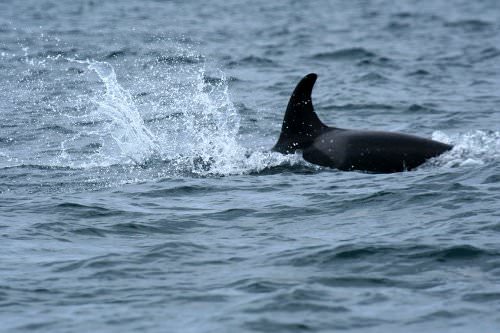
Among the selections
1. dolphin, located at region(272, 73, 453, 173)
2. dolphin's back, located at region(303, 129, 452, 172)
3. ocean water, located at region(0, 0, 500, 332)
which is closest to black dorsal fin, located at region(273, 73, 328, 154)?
dolphin, located at region(272, 73, 453, 173)

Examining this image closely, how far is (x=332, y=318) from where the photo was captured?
26.2 feet

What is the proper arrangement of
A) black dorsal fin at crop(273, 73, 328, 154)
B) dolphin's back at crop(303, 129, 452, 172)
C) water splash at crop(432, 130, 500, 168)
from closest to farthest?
1. dolphin's back at crop(303, 129, 452, 172)
2. water splash at crop(432, 130, 500, 168)
3. black dorsal fin at crop(273, 73, 328, 154)

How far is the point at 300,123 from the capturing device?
13805mm

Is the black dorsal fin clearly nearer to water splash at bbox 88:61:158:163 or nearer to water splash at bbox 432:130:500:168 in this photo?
water splash at bbox 432:130:500:168

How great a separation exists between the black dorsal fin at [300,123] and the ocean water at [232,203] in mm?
320

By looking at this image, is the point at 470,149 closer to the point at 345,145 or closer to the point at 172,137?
the point at 345,145

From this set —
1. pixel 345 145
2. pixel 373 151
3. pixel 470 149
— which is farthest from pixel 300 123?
pixel 470 149

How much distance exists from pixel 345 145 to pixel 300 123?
0.73m

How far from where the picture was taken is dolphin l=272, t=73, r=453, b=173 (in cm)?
1319

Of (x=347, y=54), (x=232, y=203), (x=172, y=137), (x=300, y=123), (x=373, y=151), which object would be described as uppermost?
(x=300, y=123)

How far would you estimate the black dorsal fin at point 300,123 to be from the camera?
1364 cm

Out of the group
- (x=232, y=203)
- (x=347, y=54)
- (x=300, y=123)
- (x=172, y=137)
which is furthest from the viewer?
(x=347, y=54)

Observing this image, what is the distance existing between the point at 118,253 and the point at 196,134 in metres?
6.75

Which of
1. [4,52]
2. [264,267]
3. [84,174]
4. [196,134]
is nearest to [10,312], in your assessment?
[264,267]
